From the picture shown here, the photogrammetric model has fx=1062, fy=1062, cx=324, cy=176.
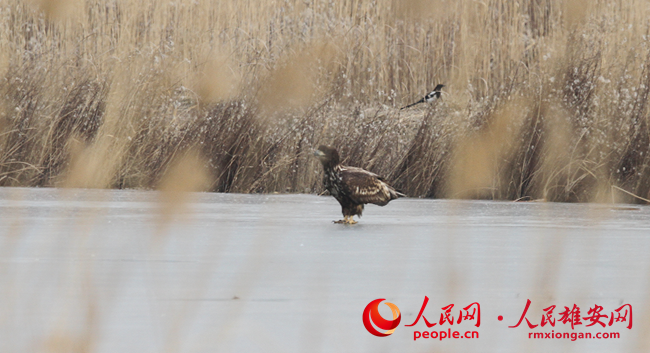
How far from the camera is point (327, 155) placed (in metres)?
7.27

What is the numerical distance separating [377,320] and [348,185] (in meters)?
3.73

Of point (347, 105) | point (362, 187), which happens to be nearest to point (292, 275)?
point (362, 187)

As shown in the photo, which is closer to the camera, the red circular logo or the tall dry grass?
the red circular logo

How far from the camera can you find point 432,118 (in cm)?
946

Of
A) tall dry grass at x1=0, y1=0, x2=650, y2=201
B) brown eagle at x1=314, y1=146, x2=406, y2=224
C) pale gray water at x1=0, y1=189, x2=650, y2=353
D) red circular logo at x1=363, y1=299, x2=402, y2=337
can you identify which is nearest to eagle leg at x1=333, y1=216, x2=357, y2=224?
brown eagle at x1=314, y1=146, x2=406, y2=224

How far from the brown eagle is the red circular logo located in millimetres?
3484

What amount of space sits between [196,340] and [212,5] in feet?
32.7

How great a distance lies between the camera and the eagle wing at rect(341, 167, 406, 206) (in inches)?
281

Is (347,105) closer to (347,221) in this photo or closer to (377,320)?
(347,221)

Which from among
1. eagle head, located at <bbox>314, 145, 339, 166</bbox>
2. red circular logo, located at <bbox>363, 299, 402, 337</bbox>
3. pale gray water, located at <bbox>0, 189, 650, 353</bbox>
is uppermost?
red circular logo, located at <bbox>363, 299, 402, 337</bbox>

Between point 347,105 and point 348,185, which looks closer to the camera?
point 348,185

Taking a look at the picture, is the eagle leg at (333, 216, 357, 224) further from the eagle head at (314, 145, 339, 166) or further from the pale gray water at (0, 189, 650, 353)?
the eagle head at (314, 145, 339, 166)

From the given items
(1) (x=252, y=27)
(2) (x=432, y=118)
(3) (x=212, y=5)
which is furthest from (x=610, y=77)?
(3) (x=212, y=5)

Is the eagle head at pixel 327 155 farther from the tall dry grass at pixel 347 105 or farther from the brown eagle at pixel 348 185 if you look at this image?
the tall dry grass at pixel 347 105
